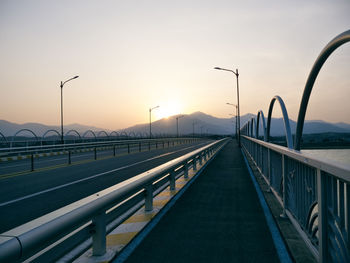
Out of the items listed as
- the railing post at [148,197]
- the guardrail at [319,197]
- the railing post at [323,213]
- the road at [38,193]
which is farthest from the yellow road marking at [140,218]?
the railing post at [323,213]

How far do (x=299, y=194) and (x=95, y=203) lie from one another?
316cm

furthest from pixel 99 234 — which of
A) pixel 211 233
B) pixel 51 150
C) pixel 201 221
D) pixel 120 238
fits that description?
pixel 51 150

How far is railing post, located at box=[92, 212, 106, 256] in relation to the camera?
373 cm

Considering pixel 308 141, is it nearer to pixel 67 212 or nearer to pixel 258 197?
pixel 258 197

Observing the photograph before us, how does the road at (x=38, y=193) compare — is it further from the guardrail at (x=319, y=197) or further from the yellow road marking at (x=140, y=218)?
the guardrail at (x=319, y=197)

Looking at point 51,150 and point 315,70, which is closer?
point 315,70

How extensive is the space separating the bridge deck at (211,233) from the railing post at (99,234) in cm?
40

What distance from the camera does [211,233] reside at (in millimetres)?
4930

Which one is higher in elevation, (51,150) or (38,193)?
(51,150)

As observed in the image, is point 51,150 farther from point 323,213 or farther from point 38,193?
point 323,213

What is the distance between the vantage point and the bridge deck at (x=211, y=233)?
4.01 m

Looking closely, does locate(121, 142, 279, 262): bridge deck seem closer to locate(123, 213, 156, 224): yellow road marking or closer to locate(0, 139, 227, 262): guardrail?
locate(123, 213, 156, 224): yellow road marking

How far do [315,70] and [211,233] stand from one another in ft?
10.2

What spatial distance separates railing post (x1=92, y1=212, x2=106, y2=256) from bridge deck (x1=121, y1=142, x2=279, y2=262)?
0.40m
